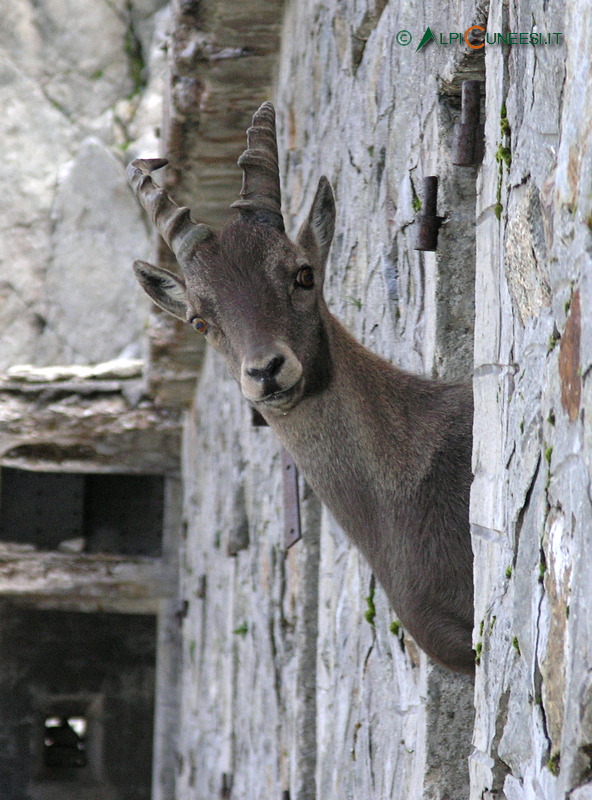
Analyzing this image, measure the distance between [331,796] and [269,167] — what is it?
6.13 ft

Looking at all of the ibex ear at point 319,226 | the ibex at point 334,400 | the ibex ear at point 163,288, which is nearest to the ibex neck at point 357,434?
the ibex at point 334,400

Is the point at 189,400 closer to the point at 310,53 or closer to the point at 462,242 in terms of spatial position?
the point at 310,53

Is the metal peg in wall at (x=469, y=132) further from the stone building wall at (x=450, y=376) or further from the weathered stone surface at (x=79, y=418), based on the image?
the weathered stone surface at (x=79, y=418)

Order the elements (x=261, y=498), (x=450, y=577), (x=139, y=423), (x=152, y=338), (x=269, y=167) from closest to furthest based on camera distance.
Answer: (x=450, y=577), (x=269, y=167), (x=261, y=498), (x=152, y=338), (x=139, y=423)

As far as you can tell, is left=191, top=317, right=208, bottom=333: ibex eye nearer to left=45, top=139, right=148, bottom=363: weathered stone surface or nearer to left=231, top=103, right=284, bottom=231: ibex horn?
left=231, top=103, right=284, bottom=231: ibex horn

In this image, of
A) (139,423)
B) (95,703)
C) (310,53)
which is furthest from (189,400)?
(310,53)

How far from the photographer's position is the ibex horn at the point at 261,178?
2.30 m

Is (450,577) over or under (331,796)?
over

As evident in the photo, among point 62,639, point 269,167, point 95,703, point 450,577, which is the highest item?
point 269,167

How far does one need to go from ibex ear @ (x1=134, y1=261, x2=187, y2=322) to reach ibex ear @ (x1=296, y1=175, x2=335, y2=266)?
383mm

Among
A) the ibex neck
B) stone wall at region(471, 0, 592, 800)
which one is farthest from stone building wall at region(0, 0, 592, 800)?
the ibex neck

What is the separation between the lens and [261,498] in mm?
4469

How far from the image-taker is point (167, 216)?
2375 millimetres

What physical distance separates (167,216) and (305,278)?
1.28ft
